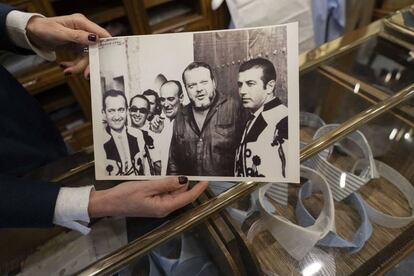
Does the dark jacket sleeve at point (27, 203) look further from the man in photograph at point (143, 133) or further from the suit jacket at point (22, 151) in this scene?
the man in photograph at point (143, 133)

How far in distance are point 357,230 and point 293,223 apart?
0.14 metres

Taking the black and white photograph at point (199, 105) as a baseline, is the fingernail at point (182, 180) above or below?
below

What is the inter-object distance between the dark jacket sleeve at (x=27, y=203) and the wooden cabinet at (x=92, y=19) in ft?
3.00

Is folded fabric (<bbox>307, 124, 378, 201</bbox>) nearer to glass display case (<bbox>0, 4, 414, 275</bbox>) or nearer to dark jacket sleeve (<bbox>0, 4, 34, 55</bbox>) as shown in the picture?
glass display case (<bbox>0, 4, 414, 275</bbox>)

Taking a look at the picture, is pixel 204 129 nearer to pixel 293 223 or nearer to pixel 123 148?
pixel 123 148

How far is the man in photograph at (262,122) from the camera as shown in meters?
0.41

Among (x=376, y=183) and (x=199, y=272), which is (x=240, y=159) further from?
(x=376, y=183)

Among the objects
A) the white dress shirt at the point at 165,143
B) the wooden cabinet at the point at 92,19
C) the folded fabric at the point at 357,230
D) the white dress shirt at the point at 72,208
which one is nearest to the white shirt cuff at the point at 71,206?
the white dress shirt at the point at 72,208

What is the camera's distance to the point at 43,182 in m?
0.41

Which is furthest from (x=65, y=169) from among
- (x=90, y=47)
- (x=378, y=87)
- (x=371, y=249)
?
(x=378, y=87)

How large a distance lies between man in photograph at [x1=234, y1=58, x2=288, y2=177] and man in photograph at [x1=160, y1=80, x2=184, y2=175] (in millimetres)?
95

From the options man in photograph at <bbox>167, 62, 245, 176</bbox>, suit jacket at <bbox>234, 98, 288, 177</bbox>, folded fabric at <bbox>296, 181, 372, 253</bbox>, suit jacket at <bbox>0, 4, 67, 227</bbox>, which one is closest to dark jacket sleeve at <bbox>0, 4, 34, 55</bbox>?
suit jacket at <bbox>0, 4, 67, 227</bbox>

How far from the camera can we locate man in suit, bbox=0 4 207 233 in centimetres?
39

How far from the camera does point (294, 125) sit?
406mm
